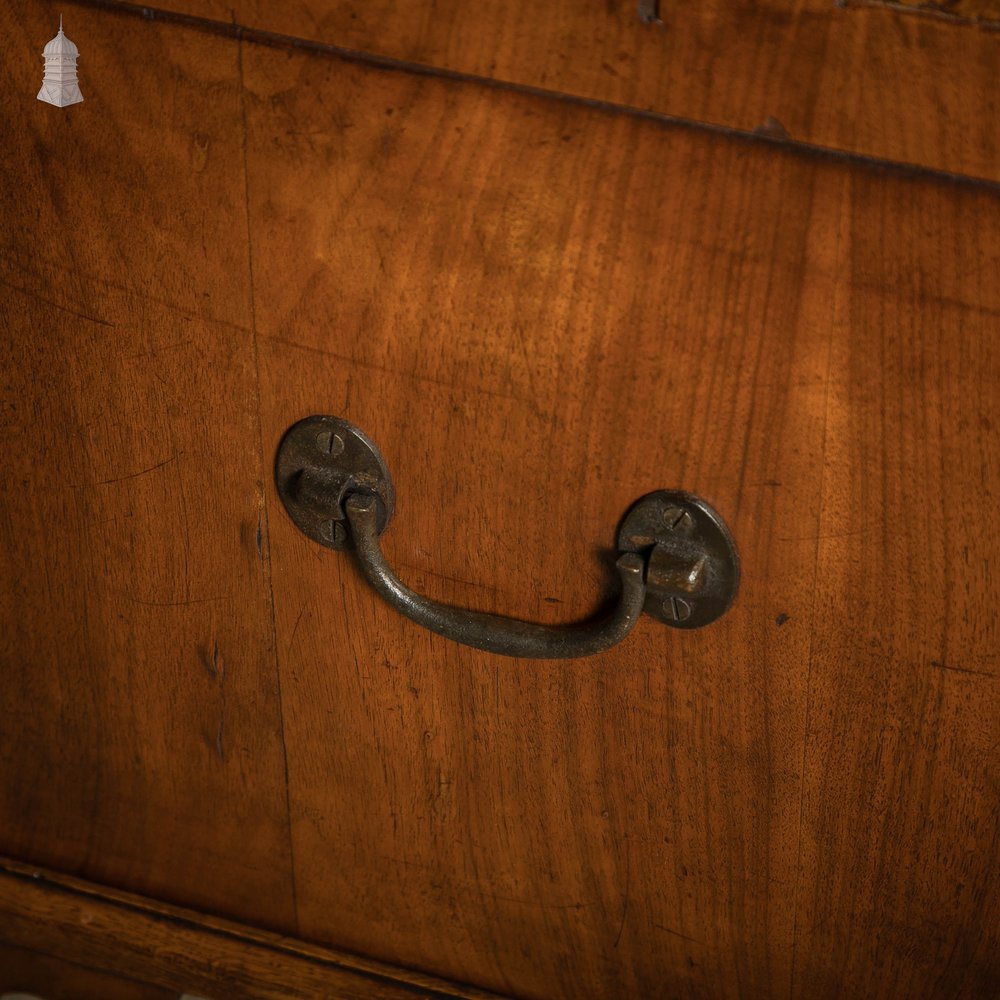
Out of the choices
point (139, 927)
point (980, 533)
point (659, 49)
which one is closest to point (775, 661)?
point (980, 533)

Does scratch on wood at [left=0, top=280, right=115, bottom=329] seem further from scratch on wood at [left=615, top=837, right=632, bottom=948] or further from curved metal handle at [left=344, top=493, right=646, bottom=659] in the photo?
scratch on wood at [left=615, top=837, right=632, bottom=948]

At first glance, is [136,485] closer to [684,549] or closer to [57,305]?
[57,305]

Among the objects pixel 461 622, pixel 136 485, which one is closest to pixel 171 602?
pixel 136 485

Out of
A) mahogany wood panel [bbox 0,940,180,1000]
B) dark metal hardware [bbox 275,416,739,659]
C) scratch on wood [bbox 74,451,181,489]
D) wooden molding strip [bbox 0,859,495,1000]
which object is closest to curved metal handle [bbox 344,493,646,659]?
dark metal hardware [bbox 275,416,739,659]

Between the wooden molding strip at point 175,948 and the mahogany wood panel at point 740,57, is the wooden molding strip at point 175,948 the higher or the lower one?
the lower one

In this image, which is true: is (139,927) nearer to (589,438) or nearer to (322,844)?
(322,844)

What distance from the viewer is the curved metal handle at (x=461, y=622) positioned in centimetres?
47

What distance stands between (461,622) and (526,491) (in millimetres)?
65

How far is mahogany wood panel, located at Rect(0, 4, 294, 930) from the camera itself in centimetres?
48

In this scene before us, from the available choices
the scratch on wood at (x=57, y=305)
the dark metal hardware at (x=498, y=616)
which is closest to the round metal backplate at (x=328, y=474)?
the dark metal hardware at (x=498, y=616)

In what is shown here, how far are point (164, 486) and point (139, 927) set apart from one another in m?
0.30

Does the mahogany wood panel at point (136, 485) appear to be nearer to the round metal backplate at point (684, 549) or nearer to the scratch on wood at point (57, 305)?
the scratch on wood at point (57, 305)

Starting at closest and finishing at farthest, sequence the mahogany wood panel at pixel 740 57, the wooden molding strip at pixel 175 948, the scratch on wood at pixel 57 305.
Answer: the mahogany wood panel at pixel 740 57 < the scratch on wood at pixel 57 305 < the wooden molding strip at pixel 175 948

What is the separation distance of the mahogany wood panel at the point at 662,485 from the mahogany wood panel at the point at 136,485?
0.03 meters
